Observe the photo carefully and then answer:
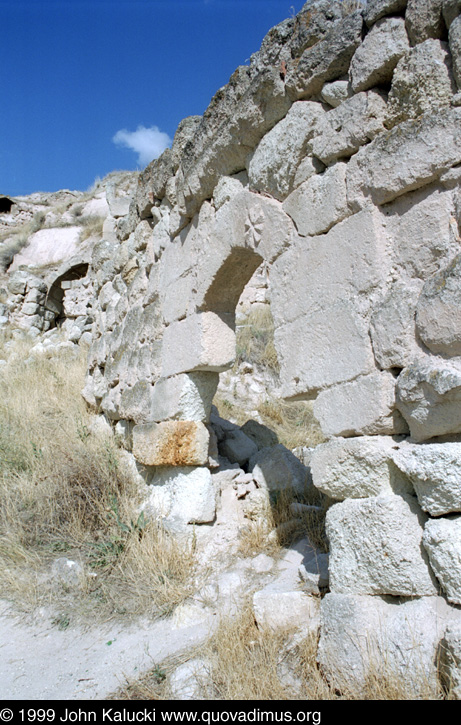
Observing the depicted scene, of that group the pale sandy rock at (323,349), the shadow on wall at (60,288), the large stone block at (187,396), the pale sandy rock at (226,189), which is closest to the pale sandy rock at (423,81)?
the pale sandy rock at (323,349)

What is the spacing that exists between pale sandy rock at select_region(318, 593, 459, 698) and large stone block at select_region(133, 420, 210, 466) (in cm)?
172

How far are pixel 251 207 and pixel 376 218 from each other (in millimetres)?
1047

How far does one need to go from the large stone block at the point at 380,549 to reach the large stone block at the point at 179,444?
1629 millimetres

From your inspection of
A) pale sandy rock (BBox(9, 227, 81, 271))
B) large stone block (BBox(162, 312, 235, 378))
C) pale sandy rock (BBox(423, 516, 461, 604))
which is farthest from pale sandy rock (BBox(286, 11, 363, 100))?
pale sandy rock (BBox(9, 227, 81, 271))

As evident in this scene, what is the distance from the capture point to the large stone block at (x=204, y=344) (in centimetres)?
372

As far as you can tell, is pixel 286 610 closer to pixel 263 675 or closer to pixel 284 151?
pixel 263 675

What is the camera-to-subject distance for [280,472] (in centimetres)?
397

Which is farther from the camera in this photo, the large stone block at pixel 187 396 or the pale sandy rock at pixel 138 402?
the pale sandy rock at pixel 138 402

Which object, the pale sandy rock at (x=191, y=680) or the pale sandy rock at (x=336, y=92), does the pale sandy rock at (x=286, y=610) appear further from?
the pale sandy rock at (x=336, y=92)

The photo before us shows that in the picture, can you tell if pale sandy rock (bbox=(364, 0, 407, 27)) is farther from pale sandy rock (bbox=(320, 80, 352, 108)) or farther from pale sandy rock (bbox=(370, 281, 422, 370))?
pale sandy rock (bbox=(370, 281, 422, 370))

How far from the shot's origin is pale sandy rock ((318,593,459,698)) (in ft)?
6.00

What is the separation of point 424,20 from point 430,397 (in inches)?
65.1
